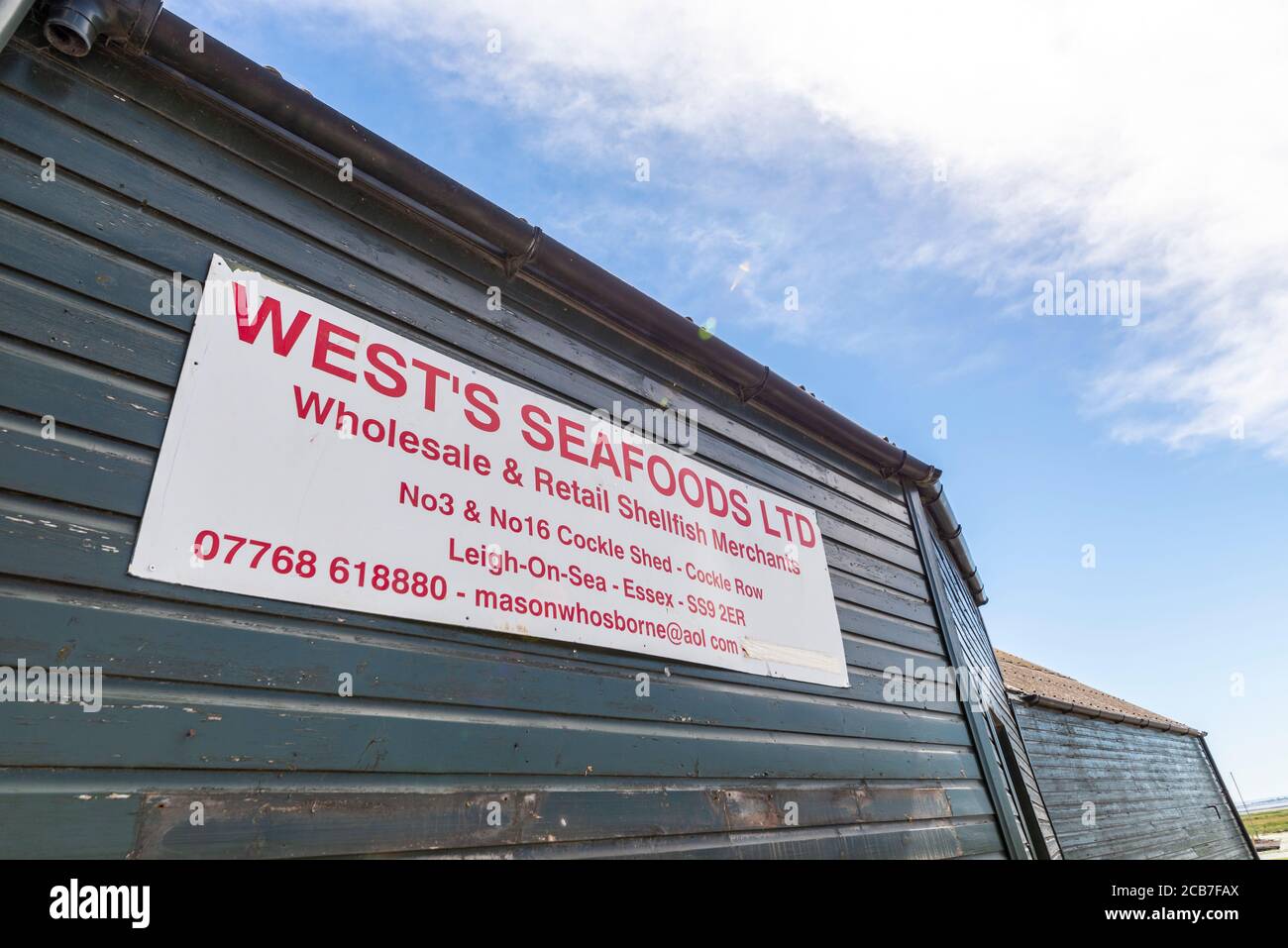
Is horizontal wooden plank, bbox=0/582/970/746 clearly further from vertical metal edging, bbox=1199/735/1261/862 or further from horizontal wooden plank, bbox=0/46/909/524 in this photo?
A: vertical metal edging, bbox=1199/735/1261/862

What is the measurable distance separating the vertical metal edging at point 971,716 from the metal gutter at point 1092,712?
6.49m

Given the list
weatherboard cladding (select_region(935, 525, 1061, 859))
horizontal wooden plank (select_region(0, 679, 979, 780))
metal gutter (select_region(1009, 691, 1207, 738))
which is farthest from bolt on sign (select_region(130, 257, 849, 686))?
metal gutter (select_region(1009, 691, 1207, 738))

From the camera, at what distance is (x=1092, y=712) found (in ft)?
41.6

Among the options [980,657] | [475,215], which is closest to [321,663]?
[475,215]

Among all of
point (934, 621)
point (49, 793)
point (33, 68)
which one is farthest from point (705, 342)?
point (49, 793)

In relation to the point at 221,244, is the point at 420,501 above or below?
below

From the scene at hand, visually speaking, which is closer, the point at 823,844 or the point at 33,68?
the point at 33,68

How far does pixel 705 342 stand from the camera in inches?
174

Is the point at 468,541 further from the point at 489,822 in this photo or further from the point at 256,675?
the point at 489,822

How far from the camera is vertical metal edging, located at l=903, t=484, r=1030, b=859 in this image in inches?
180

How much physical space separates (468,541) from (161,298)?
1.39 meters

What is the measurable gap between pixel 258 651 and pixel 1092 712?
14859 millimetres

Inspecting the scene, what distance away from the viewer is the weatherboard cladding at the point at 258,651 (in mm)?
1896

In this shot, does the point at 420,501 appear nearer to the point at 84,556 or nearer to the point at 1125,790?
the point at 84,556
